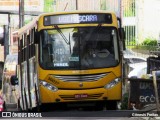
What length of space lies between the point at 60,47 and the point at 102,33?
1.22 m

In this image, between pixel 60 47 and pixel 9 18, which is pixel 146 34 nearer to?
pixel 9 18

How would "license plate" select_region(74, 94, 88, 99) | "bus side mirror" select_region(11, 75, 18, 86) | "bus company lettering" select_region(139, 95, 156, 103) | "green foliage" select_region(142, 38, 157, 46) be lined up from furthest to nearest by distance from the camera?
"green foliage" select_region(142, 38, 157, 46)
"bus side mirror" select_region(11, 75, 18, 86)
"license plate" select_region(74, 94, 88, 99)
"bus company lettering" select_region(139, 95, 156, 103)

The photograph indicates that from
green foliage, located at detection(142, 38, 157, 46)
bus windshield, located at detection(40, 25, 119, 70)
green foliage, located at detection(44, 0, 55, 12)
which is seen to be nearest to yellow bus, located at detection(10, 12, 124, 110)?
bus windshield, located at detection(40, 25, 119, 70)

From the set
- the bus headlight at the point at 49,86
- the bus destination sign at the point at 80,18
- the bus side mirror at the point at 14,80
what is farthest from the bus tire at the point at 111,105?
the bus side mirror at the point at 14,80

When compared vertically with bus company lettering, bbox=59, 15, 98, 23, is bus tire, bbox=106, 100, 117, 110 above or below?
below

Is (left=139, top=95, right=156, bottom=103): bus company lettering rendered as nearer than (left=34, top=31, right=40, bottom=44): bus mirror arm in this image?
Yes

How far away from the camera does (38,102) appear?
48.1 feet

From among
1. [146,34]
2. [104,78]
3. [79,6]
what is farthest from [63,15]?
[146,34]

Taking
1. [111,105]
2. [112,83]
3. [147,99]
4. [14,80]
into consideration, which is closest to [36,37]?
[112,83]

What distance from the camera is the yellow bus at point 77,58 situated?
14227 millimetres

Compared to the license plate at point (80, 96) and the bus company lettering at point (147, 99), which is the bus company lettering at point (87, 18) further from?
the bus company lettering at point (147, 99)

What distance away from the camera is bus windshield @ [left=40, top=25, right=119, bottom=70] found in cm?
1423

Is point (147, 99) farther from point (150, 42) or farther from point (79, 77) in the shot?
point (150, 42)

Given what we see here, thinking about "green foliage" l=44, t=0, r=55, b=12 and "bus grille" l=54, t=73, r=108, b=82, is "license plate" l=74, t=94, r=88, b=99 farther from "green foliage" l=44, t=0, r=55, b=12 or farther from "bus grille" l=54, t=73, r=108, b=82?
"green foliage" l=44, t=0, r=55, b=12
